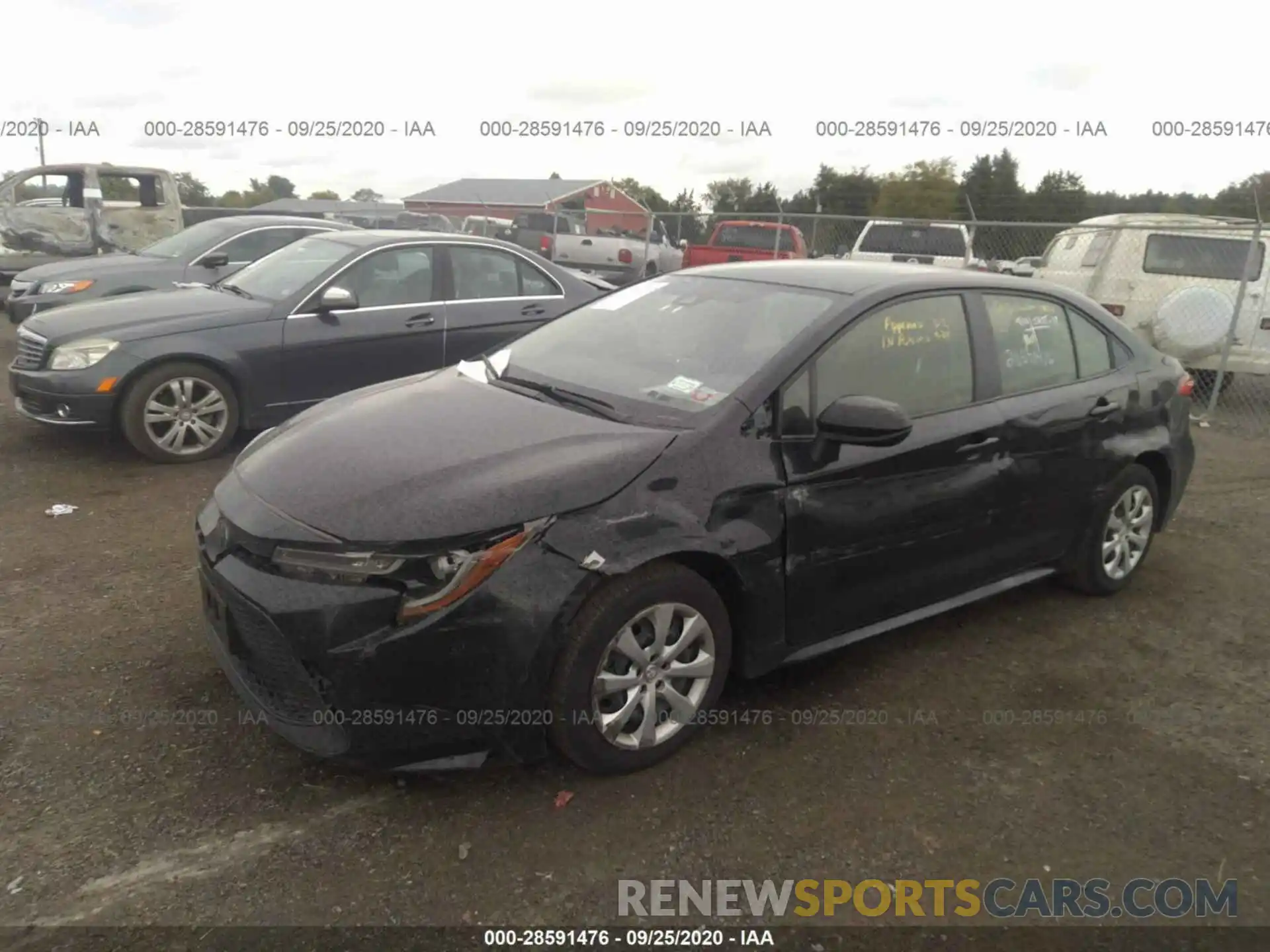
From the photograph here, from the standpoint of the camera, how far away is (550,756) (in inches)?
123

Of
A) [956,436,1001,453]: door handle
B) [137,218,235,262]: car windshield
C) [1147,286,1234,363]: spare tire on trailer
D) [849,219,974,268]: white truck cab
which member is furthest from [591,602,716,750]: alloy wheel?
[849,219,974,268]: white truck cab

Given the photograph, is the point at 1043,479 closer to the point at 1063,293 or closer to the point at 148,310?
the point at 1063,293

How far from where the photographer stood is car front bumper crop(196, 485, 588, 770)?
2.62 metres

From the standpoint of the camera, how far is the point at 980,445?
3.71m

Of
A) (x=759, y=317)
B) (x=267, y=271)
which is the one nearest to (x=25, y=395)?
(x=267, y=271)

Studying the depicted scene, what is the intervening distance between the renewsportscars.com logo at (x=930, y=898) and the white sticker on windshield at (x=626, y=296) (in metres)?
2.44

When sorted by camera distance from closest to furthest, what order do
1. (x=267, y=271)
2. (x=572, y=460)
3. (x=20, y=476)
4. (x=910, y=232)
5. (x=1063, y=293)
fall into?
1. (x=572, y=460)
2. (x=1063, y=293)
3. (x=20, y=476)
4. (x=267, y=271)
5. (x=910, y=232)

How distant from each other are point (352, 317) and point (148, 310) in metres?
1.32

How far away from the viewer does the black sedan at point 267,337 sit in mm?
6023

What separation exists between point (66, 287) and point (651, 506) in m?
8.04

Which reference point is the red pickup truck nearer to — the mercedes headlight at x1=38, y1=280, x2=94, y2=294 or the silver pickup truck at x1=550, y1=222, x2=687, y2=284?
the silver pickup truck at x1=550, y1=222, x2=687, y2=284

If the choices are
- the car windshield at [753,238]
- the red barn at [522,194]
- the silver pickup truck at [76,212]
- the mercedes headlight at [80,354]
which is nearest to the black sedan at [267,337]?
the mercedes headlight at [80,354]

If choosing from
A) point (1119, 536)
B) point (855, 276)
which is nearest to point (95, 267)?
point (855, 276)

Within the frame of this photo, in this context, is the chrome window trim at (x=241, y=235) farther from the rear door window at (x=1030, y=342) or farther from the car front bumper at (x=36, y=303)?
the rear door window at (x=1030, y=342)
